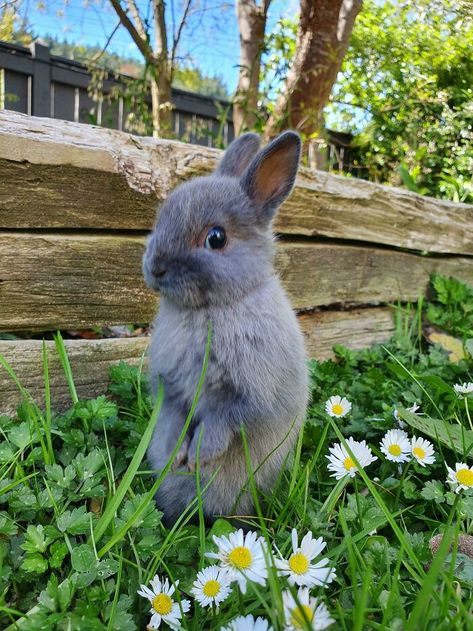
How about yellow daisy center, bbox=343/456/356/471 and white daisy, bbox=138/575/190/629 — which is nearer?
white daisy, bbox=138/575/190/629

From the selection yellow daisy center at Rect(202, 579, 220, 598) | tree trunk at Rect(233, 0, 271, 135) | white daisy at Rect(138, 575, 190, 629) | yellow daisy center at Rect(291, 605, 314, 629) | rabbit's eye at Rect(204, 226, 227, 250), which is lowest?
white daisy at Rect(138, 575, 190, 629)

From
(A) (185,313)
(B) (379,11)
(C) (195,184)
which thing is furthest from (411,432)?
(B) (379,11)

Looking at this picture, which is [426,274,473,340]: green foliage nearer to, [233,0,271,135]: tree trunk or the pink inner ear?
the pink inner ear

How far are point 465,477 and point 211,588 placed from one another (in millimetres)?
912

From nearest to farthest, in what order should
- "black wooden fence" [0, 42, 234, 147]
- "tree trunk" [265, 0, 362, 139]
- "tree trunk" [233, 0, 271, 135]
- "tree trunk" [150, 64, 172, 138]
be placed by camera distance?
"tree trunk" [150, 64, 172, 138] → "black wooden fence" [0, 42, 234, 147] → "tree trunk" [265, 0, 362, 139] → "tree trunk" [233, 0, 271, 135]

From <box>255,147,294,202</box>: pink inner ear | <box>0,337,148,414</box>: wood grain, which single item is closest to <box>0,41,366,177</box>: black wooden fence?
<box>0,337,148,414</box>: wood grain

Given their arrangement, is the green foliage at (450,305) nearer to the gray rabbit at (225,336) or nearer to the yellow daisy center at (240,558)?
the gray rabbit at (225,336)

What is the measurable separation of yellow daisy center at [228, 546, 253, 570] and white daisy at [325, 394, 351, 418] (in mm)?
905

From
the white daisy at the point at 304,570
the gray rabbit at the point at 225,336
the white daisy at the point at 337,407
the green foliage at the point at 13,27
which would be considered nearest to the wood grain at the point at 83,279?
the gray rabbit at the point at 225,336

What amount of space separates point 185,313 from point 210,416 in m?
0.34

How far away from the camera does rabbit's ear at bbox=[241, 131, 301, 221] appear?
1818 millimetres

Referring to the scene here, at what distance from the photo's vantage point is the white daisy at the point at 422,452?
1844 mm

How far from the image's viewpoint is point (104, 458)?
183cm

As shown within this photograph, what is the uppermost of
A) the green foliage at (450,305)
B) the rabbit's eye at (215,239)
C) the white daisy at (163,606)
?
the rabbit's eye at (215,239)
